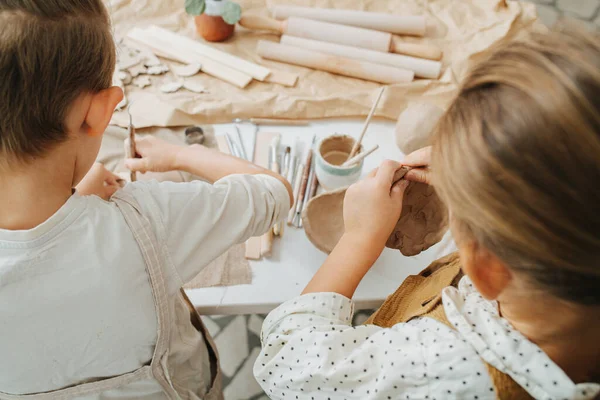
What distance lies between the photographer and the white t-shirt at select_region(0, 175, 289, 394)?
1.92ft

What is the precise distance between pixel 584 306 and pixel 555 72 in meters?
0.23

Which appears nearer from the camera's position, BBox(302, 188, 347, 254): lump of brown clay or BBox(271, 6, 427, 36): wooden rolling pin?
BBox(302, 188, 347, 254): lump of brown clay

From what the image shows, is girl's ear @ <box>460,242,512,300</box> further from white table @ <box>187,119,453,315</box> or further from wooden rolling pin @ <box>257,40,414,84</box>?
wooden rolling pin @ <box>257,40,414,84</box>

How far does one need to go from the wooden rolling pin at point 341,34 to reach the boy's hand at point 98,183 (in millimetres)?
674

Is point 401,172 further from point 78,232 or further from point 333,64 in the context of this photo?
point 333,64

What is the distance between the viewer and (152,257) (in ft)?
2.17

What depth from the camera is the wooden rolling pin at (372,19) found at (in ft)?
4.51

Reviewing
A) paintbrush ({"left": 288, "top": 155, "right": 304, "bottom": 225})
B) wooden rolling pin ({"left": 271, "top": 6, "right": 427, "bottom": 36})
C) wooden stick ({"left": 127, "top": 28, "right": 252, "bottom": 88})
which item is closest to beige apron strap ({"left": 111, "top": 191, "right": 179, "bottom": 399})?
paintbrush ({"left": 288, "top": 155, "right": 304, "bottom": 225})

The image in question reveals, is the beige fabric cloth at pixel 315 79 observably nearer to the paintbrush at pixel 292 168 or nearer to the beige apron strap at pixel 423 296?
the paintbrush at pixel 292 168

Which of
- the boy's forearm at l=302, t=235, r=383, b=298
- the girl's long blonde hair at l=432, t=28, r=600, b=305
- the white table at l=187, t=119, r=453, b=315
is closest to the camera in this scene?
the girl's long blonde hair at l=432, t=28, r=600, b=305

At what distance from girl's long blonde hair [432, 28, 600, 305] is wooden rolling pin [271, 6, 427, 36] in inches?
38.9

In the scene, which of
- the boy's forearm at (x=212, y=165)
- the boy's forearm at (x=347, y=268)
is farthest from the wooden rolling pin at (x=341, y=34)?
the boy's forearm at (x=347, y=268)

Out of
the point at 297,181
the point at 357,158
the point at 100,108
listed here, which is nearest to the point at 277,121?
the point at 297,181

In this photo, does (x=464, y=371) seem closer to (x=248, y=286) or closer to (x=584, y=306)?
(x=584, y=306)
